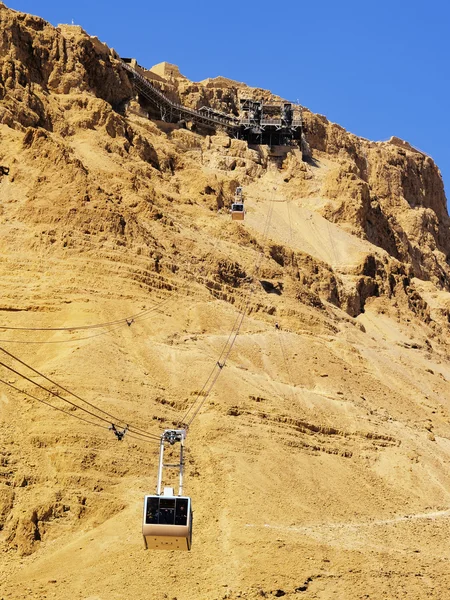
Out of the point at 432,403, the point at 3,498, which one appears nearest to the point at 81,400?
the point at 3,498

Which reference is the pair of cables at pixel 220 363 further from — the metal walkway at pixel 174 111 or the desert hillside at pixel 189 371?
the metal walkway at pixel 174 111

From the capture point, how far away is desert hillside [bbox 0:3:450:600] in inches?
1310

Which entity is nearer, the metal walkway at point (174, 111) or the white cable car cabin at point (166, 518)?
the white cable car cabin at point (166, 518)

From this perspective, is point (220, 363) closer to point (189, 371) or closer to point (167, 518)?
point (189, 371)

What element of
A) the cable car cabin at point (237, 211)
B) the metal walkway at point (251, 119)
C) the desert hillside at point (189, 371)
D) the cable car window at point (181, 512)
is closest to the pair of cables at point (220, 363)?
the desert hillside at point (189, 371)

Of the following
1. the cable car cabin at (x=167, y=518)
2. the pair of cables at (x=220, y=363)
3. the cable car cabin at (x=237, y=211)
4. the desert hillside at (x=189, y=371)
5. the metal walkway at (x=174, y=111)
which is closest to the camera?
the cable car cabin at (x=167, y=518)

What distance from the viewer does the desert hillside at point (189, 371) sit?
33.3 metres

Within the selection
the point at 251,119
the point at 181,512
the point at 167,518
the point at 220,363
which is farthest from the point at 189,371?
the point at 251,119

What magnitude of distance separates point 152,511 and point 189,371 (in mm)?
15239

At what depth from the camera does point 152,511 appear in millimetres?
28172

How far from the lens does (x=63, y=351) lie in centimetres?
4169

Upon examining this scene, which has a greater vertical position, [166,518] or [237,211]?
[237,211]

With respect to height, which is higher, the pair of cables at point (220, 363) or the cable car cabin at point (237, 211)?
the cable car cabin at point (237, 211)

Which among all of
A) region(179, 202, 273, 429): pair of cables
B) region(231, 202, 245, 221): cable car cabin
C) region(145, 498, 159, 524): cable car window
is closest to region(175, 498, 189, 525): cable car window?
region(145, 498, 159, 524): cable car window
